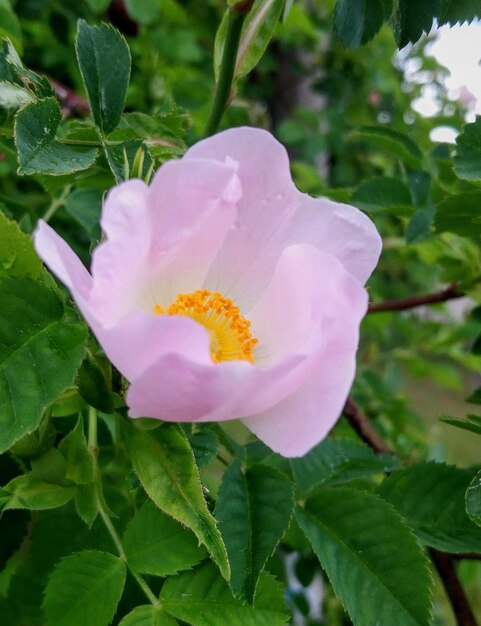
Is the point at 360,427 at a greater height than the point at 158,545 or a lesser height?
greater

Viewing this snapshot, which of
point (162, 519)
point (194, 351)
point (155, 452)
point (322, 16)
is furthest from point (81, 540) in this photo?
point (322, 16)

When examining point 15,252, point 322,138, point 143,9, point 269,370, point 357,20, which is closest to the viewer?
point 269,370

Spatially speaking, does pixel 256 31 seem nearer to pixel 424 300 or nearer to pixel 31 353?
pixel 31 353

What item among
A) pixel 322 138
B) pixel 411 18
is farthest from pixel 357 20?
pixel 322 138

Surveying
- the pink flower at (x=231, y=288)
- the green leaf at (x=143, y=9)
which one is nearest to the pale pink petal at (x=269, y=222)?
the pink flower at (x=231, y=288)

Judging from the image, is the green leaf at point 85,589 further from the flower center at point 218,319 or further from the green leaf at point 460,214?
the green leaf at point 460,214

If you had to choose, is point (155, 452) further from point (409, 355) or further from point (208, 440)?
point (409, 355)
